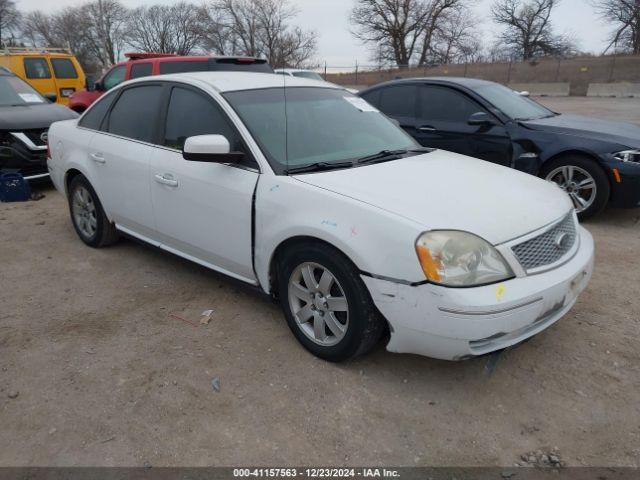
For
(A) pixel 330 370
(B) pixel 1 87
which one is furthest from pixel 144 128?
(B) pixel 1 87

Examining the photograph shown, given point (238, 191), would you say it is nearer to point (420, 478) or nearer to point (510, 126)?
point (420, 478)

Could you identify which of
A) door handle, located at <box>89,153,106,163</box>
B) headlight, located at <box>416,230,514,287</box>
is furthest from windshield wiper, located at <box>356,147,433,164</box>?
door handle, located at <box>89,153,106,163</box>

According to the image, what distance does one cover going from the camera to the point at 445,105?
6465 mm

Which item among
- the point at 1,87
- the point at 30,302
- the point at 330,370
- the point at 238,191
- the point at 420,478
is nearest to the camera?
the point at 420,478

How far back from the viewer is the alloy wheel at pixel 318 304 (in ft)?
9.34

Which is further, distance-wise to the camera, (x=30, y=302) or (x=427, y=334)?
(x=30, y=302)

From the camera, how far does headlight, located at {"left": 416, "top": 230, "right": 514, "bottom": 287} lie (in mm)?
2451

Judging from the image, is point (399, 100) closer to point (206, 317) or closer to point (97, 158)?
point (97, 158)

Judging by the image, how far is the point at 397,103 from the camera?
689 centimetres

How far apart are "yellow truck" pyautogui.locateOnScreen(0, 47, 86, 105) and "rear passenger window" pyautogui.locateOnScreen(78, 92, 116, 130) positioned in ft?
33.3

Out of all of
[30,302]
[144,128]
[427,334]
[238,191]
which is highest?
[144,128]

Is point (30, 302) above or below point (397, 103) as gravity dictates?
below

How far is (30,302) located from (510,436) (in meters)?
3.46

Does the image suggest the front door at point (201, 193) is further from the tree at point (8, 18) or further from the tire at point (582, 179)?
the tree at point (8, 18)
